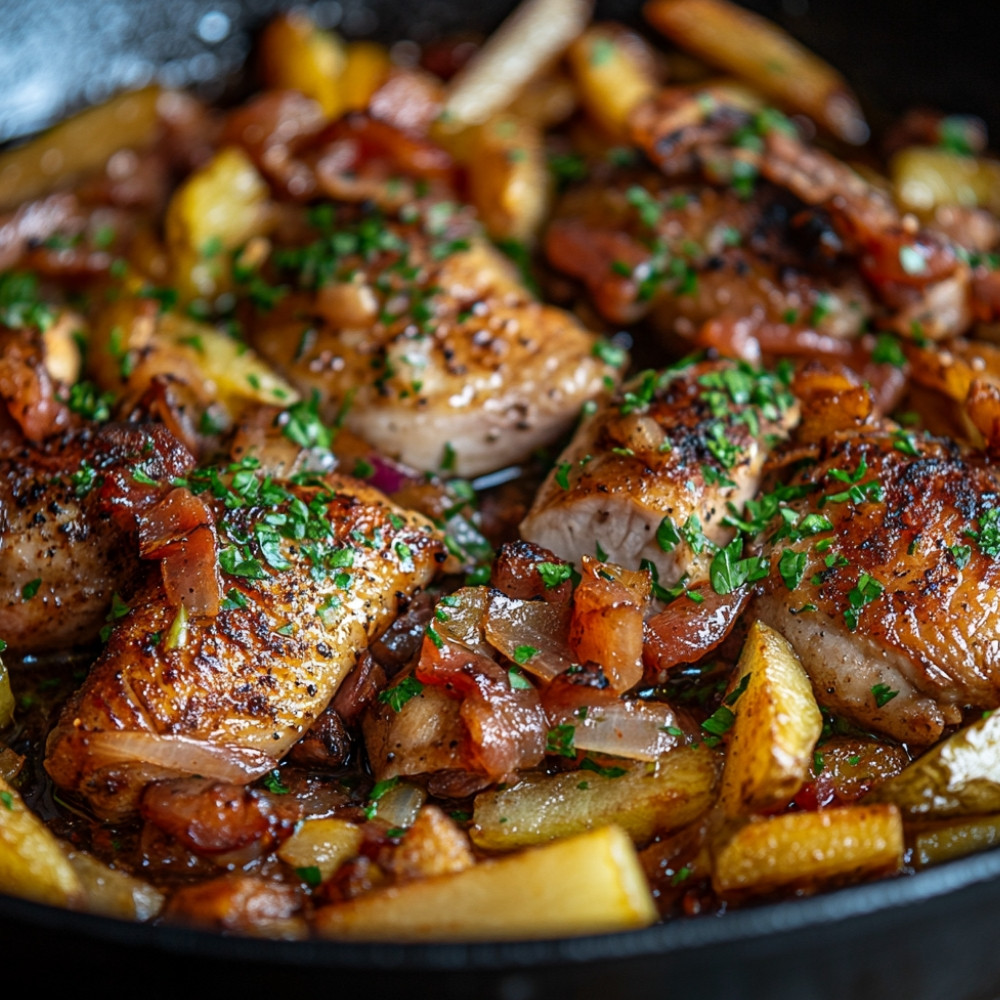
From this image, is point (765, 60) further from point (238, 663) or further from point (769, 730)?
point (238, 663)

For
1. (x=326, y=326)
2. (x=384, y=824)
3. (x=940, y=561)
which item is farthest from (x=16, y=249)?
(x=940, y=561)

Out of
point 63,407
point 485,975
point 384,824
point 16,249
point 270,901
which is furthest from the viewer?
point 16,249

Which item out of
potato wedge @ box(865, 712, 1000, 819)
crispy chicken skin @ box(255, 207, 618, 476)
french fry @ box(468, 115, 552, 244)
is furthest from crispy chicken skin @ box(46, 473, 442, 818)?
french fry @ box(468, 115, 552, 244)

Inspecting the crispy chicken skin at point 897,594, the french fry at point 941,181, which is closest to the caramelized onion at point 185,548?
the crispy chicken skin at point 897,594

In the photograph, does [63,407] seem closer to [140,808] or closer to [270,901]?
[140,808]

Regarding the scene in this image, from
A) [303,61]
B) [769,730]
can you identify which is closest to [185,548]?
[769,730]

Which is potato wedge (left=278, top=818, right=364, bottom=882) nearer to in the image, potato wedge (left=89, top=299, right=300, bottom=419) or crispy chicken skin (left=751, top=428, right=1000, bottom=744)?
crispy chicken skin (left=751, top=428, right=1000, bottom=744)

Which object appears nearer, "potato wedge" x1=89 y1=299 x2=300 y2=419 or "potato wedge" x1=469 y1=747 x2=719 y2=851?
"potato wedge" x1=469 y1=747 x2=719 y2=851
